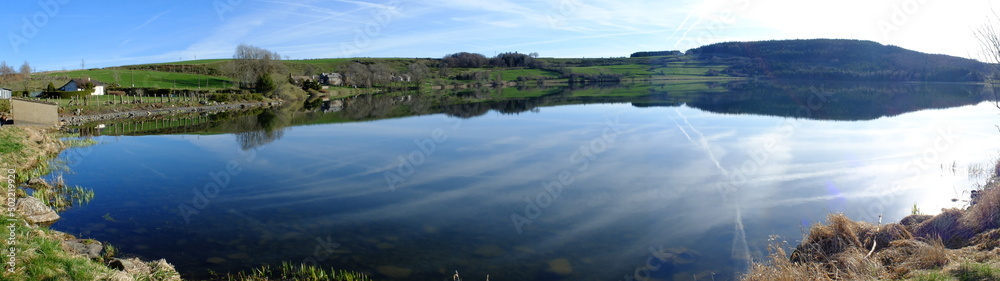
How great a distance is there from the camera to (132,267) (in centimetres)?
768

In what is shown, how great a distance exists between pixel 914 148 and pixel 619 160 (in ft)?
37.2

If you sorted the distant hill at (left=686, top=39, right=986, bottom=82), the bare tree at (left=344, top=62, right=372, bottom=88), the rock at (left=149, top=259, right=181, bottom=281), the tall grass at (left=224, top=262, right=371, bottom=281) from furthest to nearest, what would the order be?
the distant hill at (left=686, top=39, right=986, bottom=82) < the bare tree at (left=344, top=62, right=372, bottom=88) < the tall grass at (left=224, top=262, right=371, bottom=281) < the rock at (left=149, top=259, right=181, bottom=281)

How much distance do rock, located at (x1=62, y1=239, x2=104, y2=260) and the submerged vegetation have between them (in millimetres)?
9845

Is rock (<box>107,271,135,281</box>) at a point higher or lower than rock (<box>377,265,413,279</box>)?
higher

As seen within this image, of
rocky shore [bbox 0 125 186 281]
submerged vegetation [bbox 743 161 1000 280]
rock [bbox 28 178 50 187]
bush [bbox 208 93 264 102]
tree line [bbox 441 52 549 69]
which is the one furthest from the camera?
tree line [bbox 441 52 549 69]

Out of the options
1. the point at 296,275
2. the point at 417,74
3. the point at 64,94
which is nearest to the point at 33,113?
the point at 64,94

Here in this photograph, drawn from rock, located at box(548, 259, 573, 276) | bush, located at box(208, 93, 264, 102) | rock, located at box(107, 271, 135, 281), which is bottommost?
rock, located at box(548, 259, 573, 276)

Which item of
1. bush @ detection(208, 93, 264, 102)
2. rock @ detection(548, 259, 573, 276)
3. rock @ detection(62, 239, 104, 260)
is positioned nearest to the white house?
bush @ detection(208, 93, 264, 102)

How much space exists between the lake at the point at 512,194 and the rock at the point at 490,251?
3cm

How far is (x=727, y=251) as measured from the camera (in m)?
9.10

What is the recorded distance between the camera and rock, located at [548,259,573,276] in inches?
328

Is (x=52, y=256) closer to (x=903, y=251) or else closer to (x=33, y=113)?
(x=903, y=251)

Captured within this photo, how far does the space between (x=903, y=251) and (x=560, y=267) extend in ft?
15.5

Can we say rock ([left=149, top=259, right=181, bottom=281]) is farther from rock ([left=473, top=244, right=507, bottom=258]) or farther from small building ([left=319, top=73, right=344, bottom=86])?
small building ([left=319, top=73, right=344, bottom=86])
